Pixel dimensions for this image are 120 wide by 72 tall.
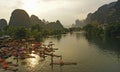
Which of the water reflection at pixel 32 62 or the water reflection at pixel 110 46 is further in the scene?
the water reflection at pixel 110 46

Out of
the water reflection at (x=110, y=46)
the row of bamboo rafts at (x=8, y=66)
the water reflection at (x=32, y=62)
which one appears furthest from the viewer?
the water reflection at (x=110, y=46)

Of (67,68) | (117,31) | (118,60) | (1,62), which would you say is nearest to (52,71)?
(67,68)

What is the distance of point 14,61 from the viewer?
64.2m

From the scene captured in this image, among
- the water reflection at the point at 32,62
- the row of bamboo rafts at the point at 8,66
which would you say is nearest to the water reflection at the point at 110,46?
the water reflection at the point at 32,62

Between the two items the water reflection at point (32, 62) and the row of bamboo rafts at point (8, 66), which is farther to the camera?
the water reflection at point (32, 62)

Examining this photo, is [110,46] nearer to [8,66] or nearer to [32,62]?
[32,62]

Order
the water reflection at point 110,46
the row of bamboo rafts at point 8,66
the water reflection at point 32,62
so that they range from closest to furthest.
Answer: the row of bamboo rafts at point 8,66, the water reflection at point 32,62, the water reflection at point 110,46

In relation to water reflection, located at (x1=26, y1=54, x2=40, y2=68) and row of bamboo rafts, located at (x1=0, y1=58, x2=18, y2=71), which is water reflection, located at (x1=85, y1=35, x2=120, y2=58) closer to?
water reflection, located at (x1=26, y1=54, x2=40, y2=68)

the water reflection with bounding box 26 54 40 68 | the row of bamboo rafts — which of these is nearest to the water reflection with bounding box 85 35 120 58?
the water reflection with bounding box 26 54 40 68

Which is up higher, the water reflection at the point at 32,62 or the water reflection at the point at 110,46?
the water reflection at the point at 110,46

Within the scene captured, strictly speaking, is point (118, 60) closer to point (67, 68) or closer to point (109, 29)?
point (67, 68)

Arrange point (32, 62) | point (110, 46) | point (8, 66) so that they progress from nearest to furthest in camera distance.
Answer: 1. point (8, 66)
2. point (32, 62)
3. point (110, 46)

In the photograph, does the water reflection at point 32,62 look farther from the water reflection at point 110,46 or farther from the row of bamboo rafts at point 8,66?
the water reflection at point 110,46

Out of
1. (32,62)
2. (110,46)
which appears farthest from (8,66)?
(110,46)
